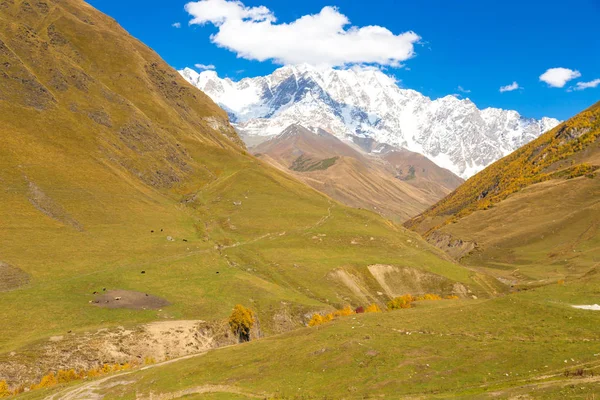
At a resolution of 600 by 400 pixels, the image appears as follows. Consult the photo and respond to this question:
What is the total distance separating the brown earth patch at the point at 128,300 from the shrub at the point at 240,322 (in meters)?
17.2

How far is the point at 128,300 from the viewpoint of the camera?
10750 centimetres

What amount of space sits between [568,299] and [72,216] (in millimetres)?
133289

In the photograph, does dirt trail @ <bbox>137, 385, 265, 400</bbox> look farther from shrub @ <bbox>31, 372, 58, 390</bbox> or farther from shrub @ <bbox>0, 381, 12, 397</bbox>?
shrub @ <bbox>0, 381, 12, 397</bbox>

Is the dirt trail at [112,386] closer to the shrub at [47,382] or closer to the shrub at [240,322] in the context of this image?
the shrub at [47,382]

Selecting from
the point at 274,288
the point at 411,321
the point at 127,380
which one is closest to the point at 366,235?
the point at 274,288

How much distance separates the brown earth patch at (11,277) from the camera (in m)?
103

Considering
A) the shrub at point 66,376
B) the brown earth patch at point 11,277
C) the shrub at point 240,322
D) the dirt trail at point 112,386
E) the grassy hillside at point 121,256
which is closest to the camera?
the dirt trail at point 112,386

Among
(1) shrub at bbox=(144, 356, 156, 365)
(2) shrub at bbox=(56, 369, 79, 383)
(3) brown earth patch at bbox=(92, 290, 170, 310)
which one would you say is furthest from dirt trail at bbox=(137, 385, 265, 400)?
(3) brown earth patch at bbox=(92, 290, 170, 310)

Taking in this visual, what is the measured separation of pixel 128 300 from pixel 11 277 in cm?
2642

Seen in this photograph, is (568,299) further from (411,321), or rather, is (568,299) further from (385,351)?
(385,351)

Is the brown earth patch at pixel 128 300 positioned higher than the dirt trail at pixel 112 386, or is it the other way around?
the brown earth patch at pixel 128 300

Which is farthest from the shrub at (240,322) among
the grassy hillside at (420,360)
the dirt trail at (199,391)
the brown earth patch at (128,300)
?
the dirt trail at (199,391)

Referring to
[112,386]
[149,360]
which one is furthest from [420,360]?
[149,360]

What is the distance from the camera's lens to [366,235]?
187m
